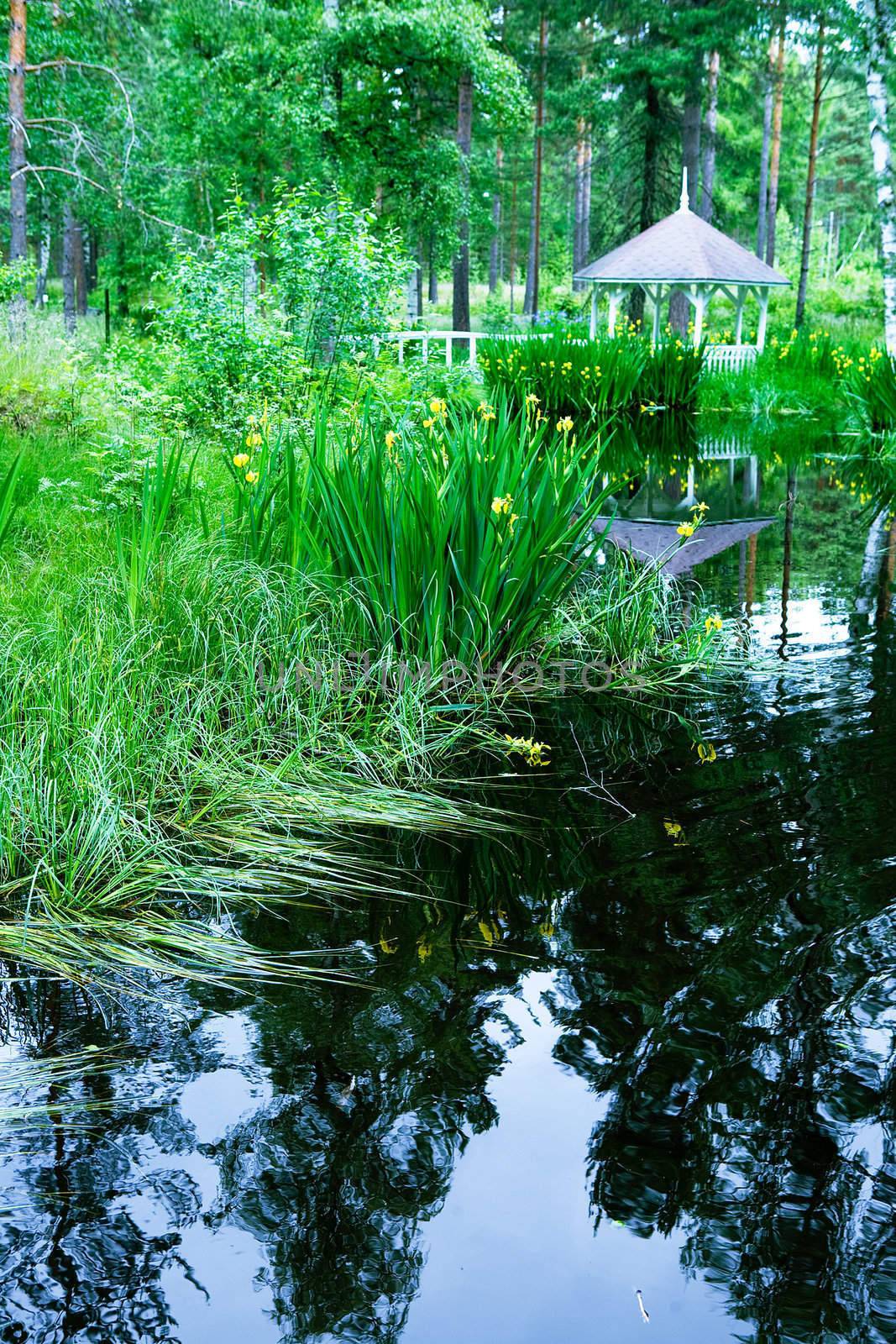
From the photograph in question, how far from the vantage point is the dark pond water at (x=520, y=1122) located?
5.94 feet

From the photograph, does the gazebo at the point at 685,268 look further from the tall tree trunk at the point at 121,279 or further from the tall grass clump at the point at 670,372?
the tall tree trunk at the point at 121,279

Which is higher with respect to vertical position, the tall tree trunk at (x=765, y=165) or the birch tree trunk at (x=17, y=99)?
the tall tree trunk at (x=765, y=165)

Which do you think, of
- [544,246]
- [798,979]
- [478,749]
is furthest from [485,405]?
[544,246]

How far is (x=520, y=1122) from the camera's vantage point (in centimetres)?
223

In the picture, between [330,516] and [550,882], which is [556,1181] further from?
[330,516]

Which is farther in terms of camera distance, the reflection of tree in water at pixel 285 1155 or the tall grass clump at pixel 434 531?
the tall grass clump at pixel 434 531

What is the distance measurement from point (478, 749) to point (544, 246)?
173 feet

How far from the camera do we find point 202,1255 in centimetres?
189

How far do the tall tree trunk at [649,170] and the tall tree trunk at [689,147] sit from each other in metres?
1.47

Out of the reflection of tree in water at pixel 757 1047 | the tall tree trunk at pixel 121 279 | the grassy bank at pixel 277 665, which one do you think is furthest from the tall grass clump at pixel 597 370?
the tall tree trunk at pixel 121 279

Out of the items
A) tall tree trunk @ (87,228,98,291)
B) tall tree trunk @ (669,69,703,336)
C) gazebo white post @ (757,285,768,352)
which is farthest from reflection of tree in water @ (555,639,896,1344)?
tall tree trunk @ (87,228,98,291)

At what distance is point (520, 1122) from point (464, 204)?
77.3 ft

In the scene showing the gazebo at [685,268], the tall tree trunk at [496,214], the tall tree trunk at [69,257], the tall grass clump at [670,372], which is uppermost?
the tall tree trunk at [496,214]

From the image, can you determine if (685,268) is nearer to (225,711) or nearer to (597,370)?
(597,370)
